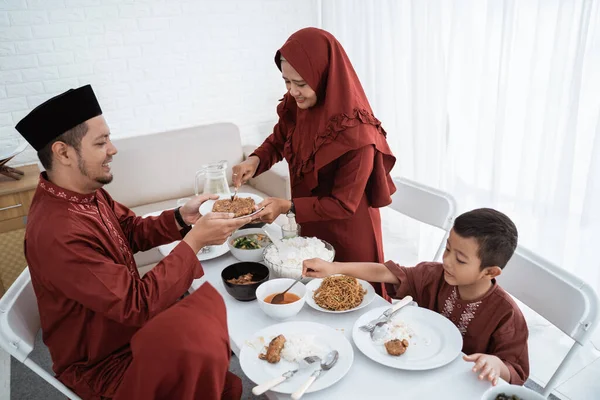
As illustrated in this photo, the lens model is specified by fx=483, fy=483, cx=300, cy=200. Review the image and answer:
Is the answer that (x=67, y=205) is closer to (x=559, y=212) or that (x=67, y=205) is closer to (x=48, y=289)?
(x=48, y=289)

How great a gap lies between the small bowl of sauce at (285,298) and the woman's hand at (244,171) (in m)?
0.76

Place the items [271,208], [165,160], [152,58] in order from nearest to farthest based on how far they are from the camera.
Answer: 1. [271,208]
2. [165,160]
3. [152,58]

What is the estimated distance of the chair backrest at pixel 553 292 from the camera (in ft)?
4.52

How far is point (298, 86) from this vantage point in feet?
6.36

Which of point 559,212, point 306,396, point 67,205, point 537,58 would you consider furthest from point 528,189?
point 67,205

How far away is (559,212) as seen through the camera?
2.62 metres

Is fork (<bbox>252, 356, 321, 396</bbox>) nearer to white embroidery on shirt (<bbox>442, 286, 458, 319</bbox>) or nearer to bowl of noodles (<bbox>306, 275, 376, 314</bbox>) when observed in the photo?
bowl of noodles (<bbox>306, 275, 376, 314</bbox>)

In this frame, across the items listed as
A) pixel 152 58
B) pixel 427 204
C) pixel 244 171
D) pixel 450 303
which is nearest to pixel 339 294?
pixel 450 303

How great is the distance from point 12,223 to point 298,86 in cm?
230

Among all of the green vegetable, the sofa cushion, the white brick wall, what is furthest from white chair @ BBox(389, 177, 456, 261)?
the white brick wall

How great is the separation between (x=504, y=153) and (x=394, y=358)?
1985 millimetres

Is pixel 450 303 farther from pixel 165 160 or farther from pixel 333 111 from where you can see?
pixel 165 160

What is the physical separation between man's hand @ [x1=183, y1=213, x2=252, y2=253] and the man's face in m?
0.35

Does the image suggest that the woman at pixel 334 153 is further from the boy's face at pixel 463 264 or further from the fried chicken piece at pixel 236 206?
the boy's face at pixel 463 264
